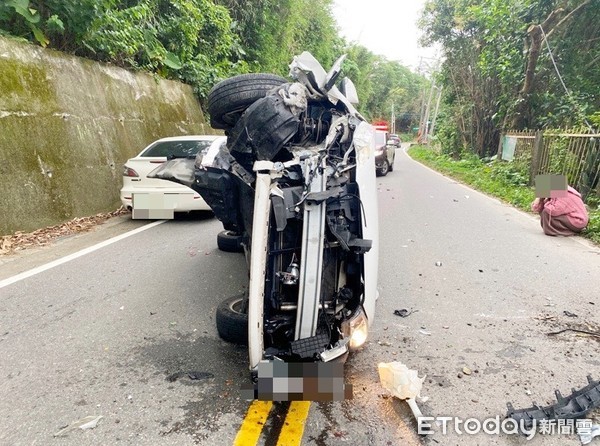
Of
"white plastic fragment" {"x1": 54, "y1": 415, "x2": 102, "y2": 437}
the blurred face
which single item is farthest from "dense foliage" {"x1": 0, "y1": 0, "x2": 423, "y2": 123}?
"white plastic fragment" {"x1": 54, "y1": 415, "x2": 102, "y2": 437}

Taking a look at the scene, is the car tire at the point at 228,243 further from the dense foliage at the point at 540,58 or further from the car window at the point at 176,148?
the dense foliage at the point at 540,58

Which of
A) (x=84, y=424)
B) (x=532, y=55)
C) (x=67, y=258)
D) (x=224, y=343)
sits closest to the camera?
(x=84, y=424)

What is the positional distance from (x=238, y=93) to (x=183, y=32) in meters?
10.4

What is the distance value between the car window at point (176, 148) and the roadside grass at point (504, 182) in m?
6.44

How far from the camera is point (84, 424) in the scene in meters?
2.33

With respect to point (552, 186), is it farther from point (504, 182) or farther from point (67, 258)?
point (67, 258)

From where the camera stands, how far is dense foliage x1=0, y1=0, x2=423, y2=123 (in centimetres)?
760

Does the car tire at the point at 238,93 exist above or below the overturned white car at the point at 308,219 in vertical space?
above

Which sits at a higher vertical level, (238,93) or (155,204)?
(238,93)

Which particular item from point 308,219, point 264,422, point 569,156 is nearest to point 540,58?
point 569,156

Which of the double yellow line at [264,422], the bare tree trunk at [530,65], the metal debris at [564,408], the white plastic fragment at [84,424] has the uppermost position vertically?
the bare tree trunk at [530,65]

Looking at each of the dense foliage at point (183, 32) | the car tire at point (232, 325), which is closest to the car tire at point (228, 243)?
the car tire at point (232, 325)

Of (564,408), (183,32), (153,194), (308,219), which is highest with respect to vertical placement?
(183,32)

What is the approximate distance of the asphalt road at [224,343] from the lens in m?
2.35
